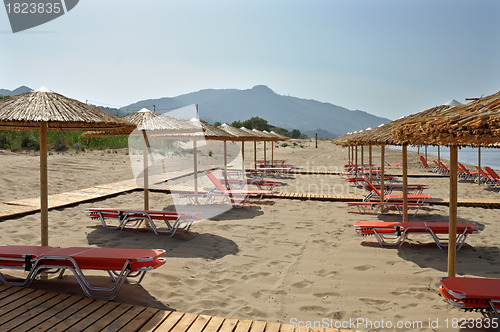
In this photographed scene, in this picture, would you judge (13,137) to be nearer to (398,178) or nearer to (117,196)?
(117,196)

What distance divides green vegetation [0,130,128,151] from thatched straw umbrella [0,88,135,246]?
14.3 m

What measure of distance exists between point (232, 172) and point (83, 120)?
10.7 m

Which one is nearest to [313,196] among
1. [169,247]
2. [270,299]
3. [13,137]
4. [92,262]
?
[169,247]

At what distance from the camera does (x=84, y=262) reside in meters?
3.36

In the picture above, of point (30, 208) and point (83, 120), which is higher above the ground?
point (83, 120)

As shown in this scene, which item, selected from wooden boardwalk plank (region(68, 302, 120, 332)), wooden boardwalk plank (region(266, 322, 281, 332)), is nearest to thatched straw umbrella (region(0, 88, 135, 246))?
wooden boardwalk plank (region(68, 302, 120, 332))

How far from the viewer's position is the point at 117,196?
908 cm

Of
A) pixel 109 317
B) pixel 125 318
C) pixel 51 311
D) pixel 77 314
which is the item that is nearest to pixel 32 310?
pixel 51 311

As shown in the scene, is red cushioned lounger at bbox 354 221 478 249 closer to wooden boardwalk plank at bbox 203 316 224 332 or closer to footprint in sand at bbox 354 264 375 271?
footprint in sand at bbox 354 264 375 271

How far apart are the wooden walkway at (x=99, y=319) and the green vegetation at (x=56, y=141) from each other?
1590 centimetres

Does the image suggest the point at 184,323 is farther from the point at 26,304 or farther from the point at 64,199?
the point at 64,199

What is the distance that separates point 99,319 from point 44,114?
2.27 meters

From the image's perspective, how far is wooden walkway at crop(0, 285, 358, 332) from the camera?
2730 millimetres

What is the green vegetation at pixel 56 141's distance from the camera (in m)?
17.7
